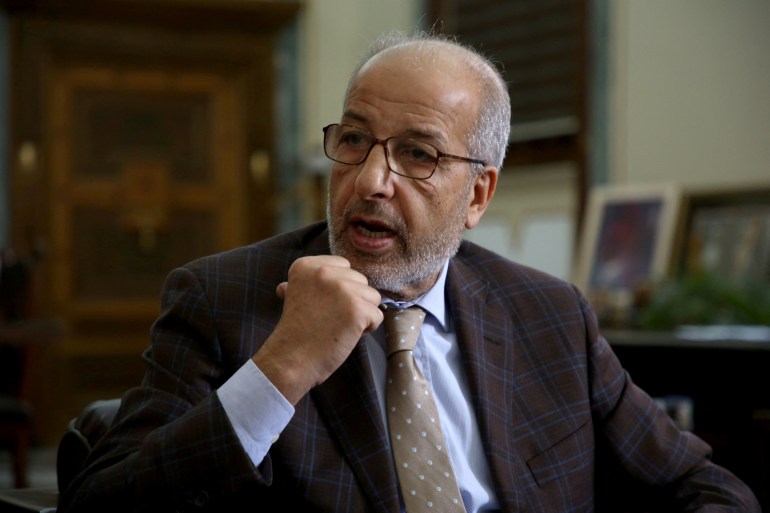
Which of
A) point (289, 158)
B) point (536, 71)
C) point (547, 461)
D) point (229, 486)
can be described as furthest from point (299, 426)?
point (289, 158)

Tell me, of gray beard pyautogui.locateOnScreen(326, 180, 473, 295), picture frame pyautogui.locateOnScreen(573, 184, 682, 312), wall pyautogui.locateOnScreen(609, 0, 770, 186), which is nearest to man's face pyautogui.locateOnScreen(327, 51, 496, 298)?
gray beard pyautogui.locateOnScreen(326, 180, 473, 295)

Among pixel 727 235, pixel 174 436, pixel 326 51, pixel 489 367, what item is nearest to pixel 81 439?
pixel 174 436

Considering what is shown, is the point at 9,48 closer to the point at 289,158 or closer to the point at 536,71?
the point at 289,158

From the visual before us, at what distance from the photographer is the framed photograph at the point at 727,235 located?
422 centimetres

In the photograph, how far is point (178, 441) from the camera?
145 cm

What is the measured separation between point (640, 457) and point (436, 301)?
0.47 m

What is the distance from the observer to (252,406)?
1465 mm

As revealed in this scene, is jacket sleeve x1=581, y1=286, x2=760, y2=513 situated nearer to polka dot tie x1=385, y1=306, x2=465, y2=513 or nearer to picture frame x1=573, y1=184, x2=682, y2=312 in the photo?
polka dot tie x1=385, y1=306, x2=465, y2=513

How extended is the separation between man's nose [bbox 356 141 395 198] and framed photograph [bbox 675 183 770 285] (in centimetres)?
269

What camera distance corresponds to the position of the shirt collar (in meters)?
1.85

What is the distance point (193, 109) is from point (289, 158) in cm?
72

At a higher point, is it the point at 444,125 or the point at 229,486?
the point at 444,125

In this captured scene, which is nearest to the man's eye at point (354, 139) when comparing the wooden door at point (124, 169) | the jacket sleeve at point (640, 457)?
the jacket sleeve at point (640, 457)

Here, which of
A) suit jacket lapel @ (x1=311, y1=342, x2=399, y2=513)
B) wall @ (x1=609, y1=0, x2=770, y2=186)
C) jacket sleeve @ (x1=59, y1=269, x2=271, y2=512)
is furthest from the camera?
wall @ (x1=609, y1=0, x2=770, y2=186)
